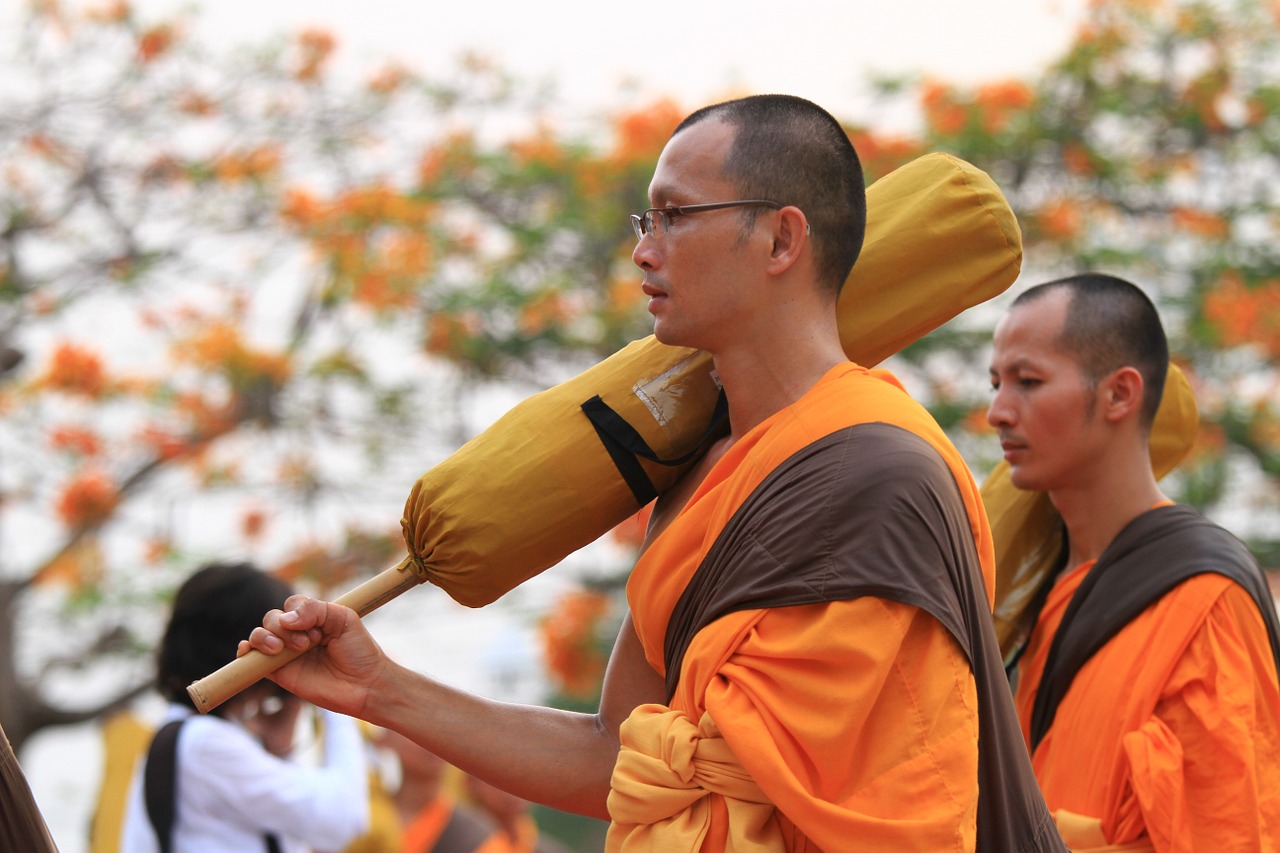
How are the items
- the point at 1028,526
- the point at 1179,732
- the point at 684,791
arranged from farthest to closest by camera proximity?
the point at 1028,526 < the point at 1179,732 < the point at 684,791

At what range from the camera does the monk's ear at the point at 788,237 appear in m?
2.51

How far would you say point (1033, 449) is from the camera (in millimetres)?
3807

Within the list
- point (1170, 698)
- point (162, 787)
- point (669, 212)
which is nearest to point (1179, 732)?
point (1170, 698)

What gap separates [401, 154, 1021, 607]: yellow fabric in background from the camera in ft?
8.68

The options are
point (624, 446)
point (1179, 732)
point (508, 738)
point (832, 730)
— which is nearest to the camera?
point (832, 730)

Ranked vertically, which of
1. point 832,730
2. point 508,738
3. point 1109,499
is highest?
point 832,730

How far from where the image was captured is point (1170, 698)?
346 cm

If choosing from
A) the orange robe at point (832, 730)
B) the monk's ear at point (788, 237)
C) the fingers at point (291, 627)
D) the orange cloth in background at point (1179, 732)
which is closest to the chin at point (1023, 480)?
the orange cloth in background at point (1179, 732)

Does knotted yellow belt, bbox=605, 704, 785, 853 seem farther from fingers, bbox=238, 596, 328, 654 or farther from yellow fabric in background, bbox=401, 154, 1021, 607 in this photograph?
fingers, bbox=238, 596, 328, 654

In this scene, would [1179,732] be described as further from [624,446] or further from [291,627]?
[291,627]

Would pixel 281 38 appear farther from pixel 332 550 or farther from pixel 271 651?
pixel 271 651

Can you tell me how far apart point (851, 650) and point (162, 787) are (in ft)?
8.09

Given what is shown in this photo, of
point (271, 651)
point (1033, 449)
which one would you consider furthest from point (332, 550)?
point (271, 651)

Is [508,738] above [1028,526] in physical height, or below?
above
